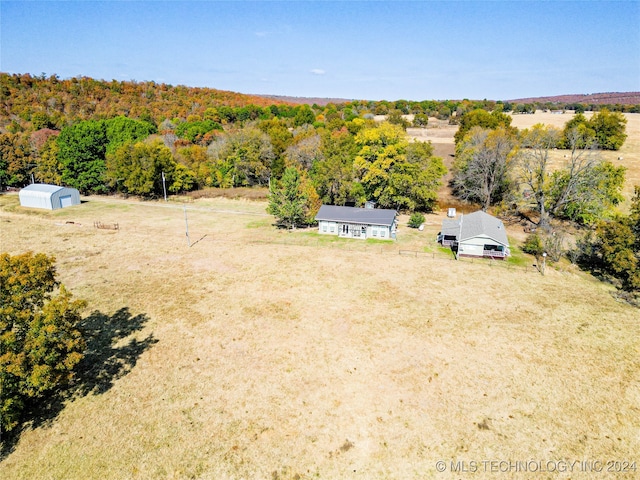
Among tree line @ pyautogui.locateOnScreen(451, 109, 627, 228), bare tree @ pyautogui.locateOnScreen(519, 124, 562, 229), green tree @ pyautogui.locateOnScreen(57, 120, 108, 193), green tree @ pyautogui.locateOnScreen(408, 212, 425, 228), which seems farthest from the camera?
green tree @ pyautogui.locateOnScreen(57, 120, 108, 193)

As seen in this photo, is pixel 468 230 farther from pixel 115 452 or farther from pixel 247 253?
pixel 115 452

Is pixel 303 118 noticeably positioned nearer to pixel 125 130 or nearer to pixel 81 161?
pixel 125 130

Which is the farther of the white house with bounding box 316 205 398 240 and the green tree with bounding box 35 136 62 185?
the green tree with bounding box 35 136 62 185

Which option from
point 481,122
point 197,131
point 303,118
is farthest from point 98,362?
point 303,118

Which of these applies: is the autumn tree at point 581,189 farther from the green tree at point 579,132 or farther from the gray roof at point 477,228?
the green tree at point 579,132

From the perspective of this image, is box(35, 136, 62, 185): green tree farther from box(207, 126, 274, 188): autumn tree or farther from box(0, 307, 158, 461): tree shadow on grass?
box(0, 307, 158, 461): tree shadow on grass

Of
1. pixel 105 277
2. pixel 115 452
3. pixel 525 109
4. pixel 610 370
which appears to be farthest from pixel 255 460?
pixel 525 109

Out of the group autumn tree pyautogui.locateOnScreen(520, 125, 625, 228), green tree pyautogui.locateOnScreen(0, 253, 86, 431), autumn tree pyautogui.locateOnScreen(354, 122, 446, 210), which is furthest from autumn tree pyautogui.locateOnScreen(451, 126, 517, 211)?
green tree pyautogui.locateOnScreen(0, 253, 86, 431)
